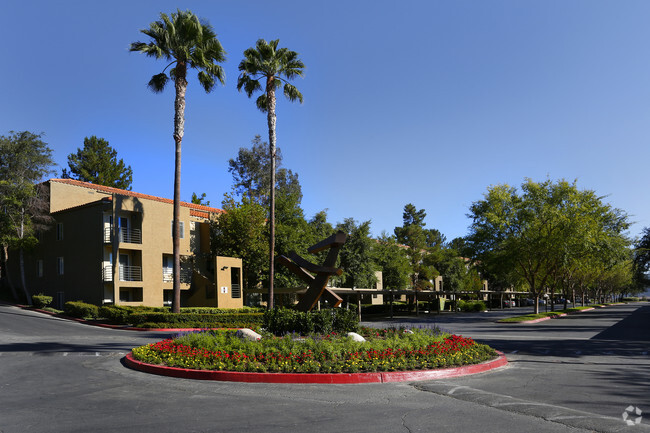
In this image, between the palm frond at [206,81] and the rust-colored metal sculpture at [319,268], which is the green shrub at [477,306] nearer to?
the palm frond at [206,81]

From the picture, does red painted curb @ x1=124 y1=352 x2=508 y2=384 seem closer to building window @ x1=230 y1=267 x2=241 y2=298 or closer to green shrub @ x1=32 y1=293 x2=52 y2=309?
green shrub @ x1=32 y1=293 x2=52 y2=309

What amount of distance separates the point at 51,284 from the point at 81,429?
122 ft

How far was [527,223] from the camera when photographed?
127 ft

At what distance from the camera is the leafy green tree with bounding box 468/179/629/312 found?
3753 centimetres

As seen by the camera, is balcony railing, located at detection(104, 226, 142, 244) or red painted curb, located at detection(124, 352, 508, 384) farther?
balcony railing, located at detection(104, 226, 142, 244)

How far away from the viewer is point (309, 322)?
15969mm

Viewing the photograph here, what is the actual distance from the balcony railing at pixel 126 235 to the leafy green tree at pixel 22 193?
237 inches

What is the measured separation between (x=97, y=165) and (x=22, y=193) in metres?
28.0

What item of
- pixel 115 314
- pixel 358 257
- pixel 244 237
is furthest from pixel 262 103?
pixel 358 257

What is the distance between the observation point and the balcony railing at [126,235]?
115ft

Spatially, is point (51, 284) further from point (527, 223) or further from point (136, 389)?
point (527, 223)

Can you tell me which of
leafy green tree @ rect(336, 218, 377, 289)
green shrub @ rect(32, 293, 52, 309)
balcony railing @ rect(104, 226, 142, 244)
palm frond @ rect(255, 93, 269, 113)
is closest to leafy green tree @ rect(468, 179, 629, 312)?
leafy green tree @ rect(336, 218, 377, 289)

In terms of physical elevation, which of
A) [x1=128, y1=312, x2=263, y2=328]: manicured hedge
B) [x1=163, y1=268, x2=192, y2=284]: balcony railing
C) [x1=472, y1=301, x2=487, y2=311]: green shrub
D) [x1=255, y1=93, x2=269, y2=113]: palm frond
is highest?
[x1=255, y1=93, x2=269, y2=113]: palm frond

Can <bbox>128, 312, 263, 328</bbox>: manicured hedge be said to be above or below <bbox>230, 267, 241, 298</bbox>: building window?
below
